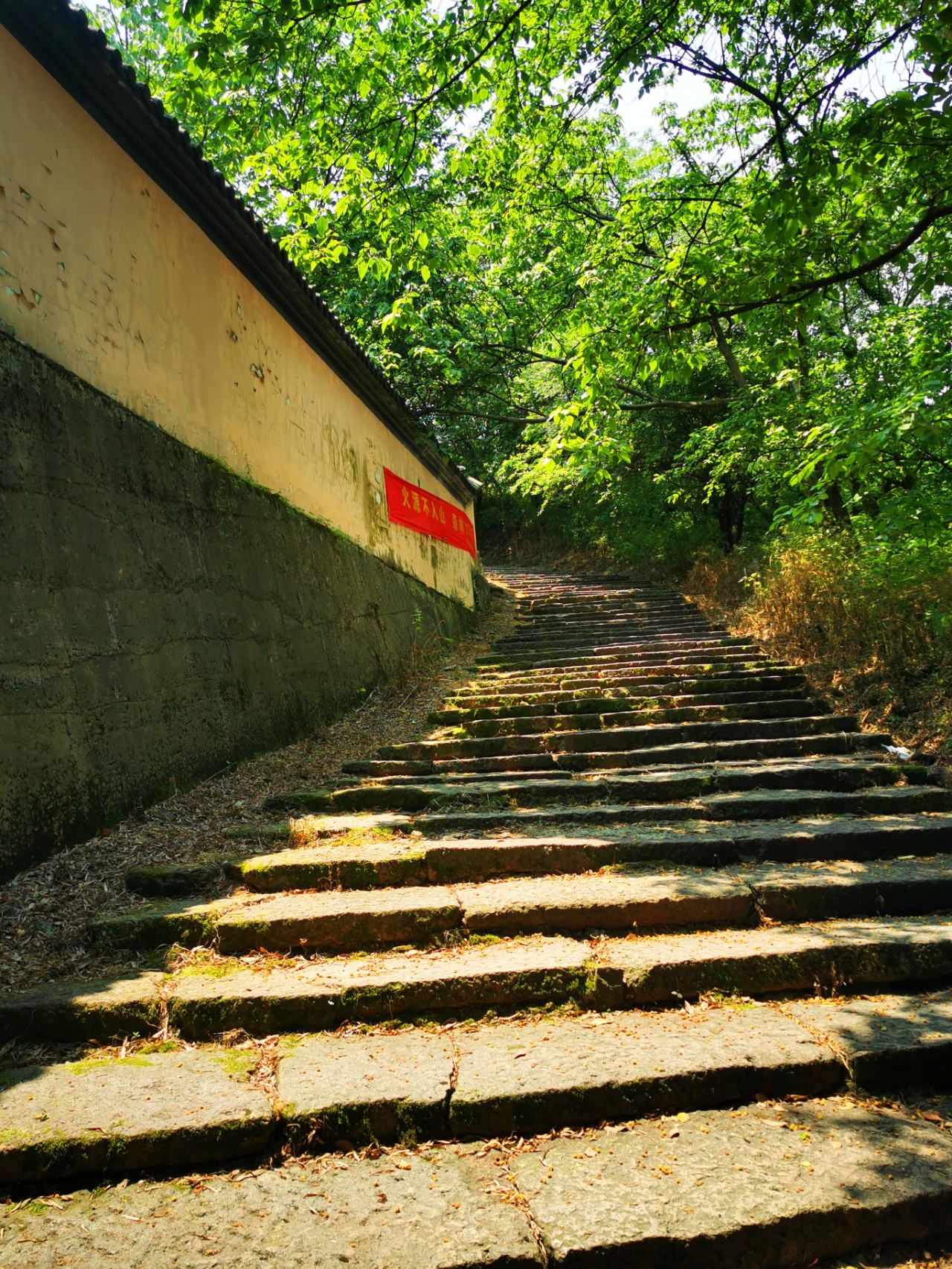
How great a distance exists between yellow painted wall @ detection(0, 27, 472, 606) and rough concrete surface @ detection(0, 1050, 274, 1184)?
10.9 feet

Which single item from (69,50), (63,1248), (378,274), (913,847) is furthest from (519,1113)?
(378,274)

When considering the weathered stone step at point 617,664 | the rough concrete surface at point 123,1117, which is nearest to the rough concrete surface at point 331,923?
the rough concrete surface at point 123,1117

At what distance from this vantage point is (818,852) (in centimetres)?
410

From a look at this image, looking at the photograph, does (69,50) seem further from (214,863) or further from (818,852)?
(818,852)

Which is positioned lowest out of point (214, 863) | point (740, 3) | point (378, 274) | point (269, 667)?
point (214, 863)

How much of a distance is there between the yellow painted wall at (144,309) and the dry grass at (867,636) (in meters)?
5.00

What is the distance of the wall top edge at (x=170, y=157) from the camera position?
3.95m

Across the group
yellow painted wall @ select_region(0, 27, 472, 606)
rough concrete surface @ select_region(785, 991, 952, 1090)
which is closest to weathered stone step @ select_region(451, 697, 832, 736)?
yellow painted wall @ select_region(0, 27, 472, 606)

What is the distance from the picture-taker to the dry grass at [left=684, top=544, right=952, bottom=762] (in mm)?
5996

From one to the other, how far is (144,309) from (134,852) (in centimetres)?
330

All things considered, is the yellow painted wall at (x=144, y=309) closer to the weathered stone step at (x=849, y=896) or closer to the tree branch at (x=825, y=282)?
the tree branch at (x=825, y=282)

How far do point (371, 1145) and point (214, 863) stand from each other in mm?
1888

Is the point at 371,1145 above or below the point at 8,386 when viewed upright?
below

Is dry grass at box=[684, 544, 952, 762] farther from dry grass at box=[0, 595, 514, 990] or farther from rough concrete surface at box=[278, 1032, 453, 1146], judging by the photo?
rough concrete surface at box=[278, 1032, 453, 1146]
